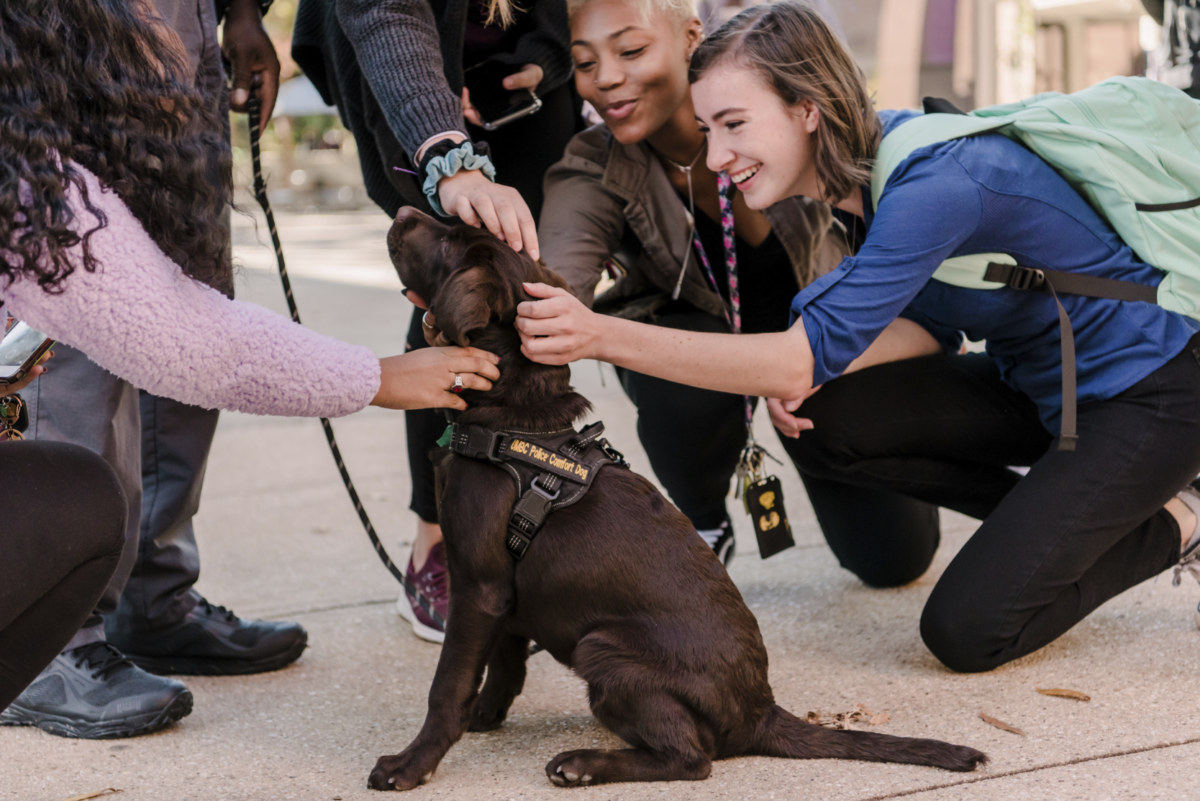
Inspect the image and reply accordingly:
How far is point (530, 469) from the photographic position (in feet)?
7.11

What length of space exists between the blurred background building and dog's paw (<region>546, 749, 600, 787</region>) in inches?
77.0

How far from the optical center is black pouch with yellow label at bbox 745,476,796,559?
2963 mm

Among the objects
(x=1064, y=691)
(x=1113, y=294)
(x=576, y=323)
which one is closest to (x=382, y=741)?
(x=576, y=323)

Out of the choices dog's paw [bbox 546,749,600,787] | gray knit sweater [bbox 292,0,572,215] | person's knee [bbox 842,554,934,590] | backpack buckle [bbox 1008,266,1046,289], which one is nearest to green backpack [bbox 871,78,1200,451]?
backpack buckle [bbox 1008,266,1046,289]

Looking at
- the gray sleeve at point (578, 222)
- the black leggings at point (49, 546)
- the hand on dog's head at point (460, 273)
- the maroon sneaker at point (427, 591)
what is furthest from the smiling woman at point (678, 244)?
the black leggings at point (49, 546)

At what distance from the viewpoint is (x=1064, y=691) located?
2496mm

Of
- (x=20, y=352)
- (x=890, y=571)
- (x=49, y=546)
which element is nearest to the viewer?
(x=49, y=546)

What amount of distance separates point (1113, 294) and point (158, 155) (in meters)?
2.03

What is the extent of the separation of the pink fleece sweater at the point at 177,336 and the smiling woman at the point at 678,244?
3.35 ft

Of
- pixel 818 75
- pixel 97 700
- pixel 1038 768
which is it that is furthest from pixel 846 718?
pixel 97 700

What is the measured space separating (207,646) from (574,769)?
3.88 feet

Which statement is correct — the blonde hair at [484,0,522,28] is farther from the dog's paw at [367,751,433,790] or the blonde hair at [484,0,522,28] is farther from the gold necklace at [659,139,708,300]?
the dog's paw at [367,751,433,790]

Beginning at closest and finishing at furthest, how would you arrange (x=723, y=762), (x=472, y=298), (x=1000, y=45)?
(x=472, y=298) < (x=723, y=762) < (x=1000, y=45)

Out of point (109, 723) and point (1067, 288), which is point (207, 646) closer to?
point (109, 723)
